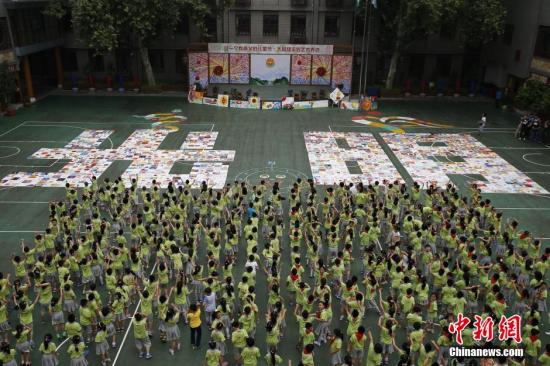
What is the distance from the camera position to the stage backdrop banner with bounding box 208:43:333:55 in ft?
131

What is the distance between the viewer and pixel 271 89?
40.7 m

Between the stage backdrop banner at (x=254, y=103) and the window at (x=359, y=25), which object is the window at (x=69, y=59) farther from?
the window at (x=359, y=25)

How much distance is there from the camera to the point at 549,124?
30406mm

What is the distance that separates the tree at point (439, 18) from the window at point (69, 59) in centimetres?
2690

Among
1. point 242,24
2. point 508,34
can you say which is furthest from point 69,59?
point 508,34

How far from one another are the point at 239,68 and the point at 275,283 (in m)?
29.8

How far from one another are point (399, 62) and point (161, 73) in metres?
21.3

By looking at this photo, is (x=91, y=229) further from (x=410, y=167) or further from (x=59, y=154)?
(x=410, y=167)

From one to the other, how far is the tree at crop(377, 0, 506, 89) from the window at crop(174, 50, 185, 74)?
682 inches

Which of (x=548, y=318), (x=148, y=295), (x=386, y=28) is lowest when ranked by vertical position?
(x=548, y=318)

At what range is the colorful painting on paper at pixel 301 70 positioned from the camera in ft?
132

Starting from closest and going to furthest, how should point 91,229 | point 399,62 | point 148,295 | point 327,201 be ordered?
point 148,295, point 91,229, point 327,201, point 399,62

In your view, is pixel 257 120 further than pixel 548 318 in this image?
Yes

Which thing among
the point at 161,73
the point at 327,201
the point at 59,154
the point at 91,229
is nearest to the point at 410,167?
the point at 327,201
